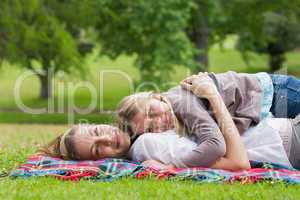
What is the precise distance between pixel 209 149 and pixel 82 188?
98cm

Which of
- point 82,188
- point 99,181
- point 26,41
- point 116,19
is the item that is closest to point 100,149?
point 99,181

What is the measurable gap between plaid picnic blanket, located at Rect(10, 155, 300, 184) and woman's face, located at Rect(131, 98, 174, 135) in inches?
11.3

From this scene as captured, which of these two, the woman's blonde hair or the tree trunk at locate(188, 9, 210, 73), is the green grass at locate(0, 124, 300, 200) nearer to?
the woman's blonde hair

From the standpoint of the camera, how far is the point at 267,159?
4613 millimetres

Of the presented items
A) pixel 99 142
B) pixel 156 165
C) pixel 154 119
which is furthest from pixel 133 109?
pixel 156 165

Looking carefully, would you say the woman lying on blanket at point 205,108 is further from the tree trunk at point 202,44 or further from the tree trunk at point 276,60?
the tree trunk at point 276,60

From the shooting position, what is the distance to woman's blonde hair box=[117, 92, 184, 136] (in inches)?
183

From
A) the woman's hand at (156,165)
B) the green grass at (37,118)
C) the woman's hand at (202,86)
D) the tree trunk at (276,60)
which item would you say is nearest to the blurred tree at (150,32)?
the green grass at (37,118)

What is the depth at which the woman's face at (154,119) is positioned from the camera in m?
4.63

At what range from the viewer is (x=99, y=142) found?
4.57 m

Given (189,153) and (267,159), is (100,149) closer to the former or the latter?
(189,153)

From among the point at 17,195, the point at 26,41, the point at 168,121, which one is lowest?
the point at 17,195

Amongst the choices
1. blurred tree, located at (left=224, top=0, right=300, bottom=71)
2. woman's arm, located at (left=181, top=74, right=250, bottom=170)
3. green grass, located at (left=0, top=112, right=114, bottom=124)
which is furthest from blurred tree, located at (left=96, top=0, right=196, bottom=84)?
woman's arm, located at (left=181, top=74, right=250, bottom=170)

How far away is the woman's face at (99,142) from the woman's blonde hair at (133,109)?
0.11 meters
